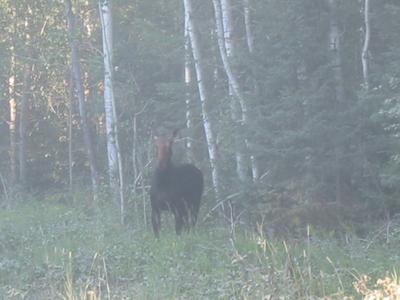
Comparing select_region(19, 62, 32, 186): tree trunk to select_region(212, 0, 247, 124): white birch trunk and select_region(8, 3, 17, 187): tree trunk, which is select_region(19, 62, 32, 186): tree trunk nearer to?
select_region(8, 3, 17, 187): tree trunk

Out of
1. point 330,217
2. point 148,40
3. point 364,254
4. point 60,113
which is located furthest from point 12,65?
point 364,254

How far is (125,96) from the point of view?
74.1 ft

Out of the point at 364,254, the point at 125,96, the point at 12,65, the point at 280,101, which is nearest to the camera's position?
the point at 364,254

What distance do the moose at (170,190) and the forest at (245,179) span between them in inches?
1.1

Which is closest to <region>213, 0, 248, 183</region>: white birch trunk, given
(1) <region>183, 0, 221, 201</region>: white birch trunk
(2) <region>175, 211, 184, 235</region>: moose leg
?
(1) <region>183, 0, 221, 201</region>: white birch trunk

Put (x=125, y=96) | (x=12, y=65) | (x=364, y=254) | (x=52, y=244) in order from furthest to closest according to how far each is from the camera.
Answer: (x=12, y=65) → (x=125, y=96) → (x=52, y=244) → (x=364, y=254)

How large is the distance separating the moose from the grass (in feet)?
0.91

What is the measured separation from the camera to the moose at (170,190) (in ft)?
52.1

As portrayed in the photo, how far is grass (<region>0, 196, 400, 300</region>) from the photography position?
31.7 ft

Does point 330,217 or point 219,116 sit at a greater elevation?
point 219,116

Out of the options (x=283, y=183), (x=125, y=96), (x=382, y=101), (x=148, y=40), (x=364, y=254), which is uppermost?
(x=148, y=40)

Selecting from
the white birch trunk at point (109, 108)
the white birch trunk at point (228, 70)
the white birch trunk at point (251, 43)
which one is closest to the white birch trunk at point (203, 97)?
the white birch trunk at point (228, 70)

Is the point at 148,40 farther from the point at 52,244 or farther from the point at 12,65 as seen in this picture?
the point at 52,244

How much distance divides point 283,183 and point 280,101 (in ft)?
4.43
